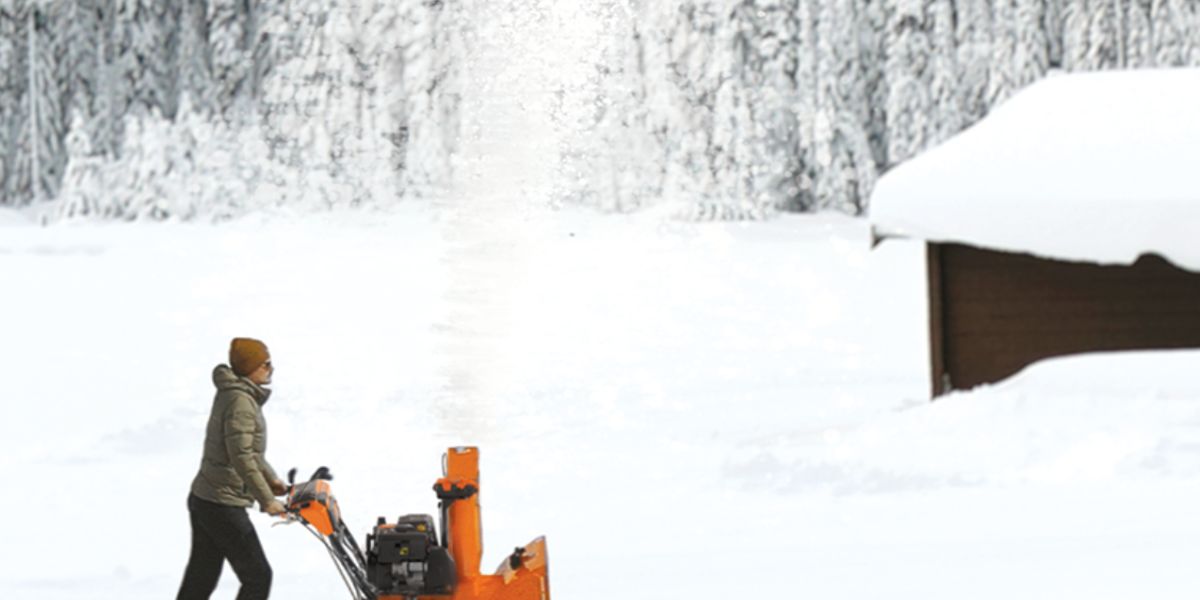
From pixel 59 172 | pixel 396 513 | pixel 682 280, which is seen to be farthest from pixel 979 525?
pixel 59 172

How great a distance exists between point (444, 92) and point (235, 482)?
56326 millimetres

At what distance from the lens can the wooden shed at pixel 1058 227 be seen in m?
16.7

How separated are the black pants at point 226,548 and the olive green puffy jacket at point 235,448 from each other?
0.05m

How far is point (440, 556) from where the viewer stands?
7195 mm

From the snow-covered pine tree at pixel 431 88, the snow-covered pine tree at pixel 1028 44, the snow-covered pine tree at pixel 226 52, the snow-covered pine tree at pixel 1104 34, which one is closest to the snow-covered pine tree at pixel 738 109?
the snow-covered pine tree at pixel 1028 44

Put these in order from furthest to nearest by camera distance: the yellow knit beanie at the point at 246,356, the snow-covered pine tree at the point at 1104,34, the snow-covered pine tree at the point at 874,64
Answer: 1. the snow-covered pine tree at the point at 874,64
2. the snow-covered pine tree at the point at 1104,34
3. the yellow knit beanie at the point at 246,356

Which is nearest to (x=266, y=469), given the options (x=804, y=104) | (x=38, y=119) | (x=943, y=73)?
(x=804, y=104)

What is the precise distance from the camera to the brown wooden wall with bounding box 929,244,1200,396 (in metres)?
17.6

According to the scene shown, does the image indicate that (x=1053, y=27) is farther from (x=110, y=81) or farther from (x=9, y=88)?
(x=9, y=88)

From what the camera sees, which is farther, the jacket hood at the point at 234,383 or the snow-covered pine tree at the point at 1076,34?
the snow-covered pine tree at the point at 1076,34

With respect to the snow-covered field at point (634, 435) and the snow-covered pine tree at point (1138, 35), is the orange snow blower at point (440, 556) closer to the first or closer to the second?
the snow-covered field at point (634, 435)

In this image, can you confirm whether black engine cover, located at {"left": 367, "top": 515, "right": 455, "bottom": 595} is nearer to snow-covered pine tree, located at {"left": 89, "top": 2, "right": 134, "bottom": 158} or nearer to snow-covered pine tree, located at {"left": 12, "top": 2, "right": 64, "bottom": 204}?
snow-covered pine tree, located at {"left": 12, "top": 2, "right": 64, "bottom": 204}

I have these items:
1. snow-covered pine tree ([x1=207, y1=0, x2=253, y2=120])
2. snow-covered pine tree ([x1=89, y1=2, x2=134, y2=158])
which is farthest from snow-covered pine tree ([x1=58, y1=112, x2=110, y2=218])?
snow-covered pine tree ([x1=207, y1=0, x2=253, y2=120])

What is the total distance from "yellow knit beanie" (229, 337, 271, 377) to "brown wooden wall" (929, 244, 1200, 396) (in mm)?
11931
